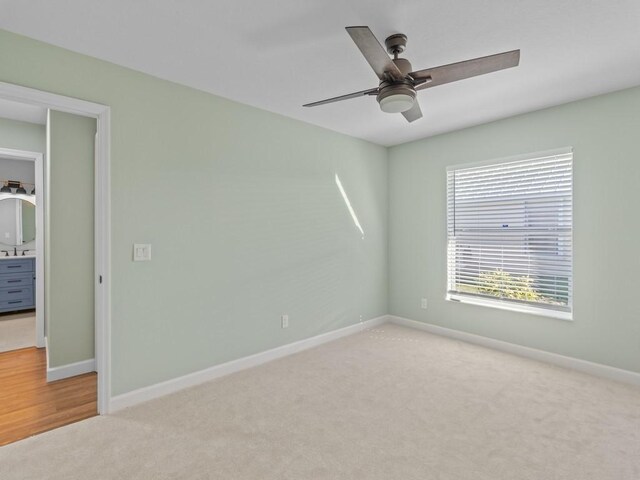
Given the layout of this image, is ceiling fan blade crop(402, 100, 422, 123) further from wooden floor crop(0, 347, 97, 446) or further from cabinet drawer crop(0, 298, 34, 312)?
cabinet drawer crop(0, 298, 34, 312)

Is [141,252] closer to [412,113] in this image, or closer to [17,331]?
[412,113]

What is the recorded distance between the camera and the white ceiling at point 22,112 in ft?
11.3

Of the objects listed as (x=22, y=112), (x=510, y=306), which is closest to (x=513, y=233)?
(x=510, y=306)

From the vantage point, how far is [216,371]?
2.97 meters

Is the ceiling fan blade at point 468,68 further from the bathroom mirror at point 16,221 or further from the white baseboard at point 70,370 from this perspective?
the bathroom mirror at point 16,221

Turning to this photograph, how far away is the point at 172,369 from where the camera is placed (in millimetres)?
2721

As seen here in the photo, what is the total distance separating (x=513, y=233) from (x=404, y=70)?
97.0 inches

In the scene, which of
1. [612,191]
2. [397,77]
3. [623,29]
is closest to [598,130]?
[612,191]

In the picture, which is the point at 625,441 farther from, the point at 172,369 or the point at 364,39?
the point at 172,369

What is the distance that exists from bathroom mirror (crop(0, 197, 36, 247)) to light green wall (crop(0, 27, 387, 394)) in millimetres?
4514

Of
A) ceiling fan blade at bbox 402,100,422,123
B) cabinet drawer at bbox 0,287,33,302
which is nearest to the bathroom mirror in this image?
cabinet drawer at bbox 0,287,33,302

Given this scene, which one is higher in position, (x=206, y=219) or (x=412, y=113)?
(x=412, y=113)

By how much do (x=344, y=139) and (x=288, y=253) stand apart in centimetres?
168

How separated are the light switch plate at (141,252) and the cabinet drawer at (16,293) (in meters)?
4.25
